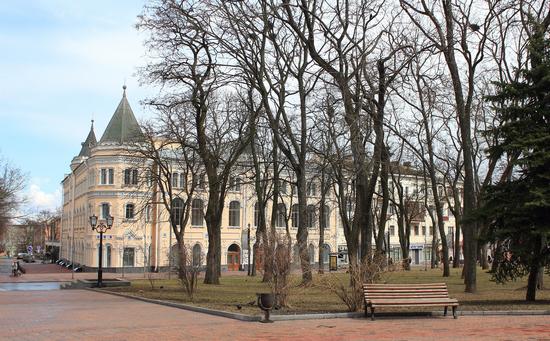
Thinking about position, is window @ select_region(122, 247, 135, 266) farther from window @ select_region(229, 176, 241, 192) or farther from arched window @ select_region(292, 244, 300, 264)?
arched window @ select_region(292, 244, 300, 264)

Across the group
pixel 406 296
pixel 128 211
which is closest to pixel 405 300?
pixel 406 296

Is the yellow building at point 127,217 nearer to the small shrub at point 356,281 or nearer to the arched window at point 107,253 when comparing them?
the arched window at point 107,253

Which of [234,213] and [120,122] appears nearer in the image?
[120,122]

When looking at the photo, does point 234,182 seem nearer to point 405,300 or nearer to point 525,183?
point 525,183

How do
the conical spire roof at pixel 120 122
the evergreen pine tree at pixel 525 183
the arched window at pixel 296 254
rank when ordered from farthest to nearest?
the conical spire roof at pixel 120 122 → the arched window at pixel 296 254 → the evergreen pine tree at pixel 525 183

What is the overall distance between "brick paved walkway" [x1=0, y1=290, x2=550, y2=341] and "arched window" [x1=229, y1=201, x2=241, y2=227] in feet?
180

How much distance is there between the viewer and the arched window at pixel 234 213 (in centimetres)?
7069

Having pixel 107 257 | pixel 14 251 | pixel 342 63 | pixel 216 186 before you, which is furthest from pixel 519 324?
pixel 14 251

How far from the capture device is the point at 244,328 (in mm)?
12523

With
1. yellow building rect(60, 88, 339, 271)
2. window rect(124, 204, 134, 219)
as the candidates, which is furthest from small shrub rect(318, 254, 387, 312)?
window rect(124, 204, 134, 219)

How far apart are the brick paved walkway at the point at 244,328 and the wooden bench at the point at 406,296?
36cm

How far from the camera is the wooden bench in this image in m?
13.9

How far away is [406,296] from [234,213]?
57.5 metres

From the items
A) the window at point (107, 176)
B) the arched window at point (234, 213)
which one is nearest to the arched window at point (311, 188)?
the arched window at point (234, 213)
